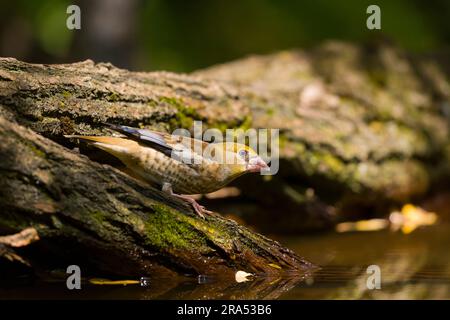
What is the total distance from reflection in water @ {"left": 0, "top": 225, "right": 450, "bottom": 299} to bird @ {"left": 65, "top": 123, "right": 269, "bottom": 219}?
430 millimetres

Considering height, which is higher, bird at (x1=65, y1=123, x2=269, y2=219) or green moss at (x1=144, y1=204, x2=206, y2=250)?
bird at (x1=65, y1=123, x2=269, y2=219)

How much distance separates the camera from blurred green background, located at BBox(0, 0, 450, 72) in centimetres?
1123

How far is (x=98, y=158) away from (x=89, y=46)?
446cm

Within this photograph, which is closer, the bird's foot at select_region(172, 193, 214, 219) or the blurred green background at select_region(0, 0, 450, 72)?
the bird's foot at select_region(172, 193, 214, 219)

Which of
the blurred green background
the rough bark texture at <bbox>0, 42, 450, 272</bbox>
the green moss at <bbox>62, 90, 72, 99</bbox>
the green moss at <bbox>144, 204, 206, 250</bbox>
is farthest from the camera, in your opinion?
the blurred green background

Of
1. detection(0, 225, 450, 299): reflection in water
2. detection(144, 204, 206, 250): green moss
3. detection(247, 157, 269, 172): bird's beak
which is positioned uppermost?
detection(247, 157, 269, 172): bird's beak

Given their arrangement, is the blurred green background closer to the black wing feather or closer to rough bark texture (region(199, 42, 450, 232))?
rough bark texture (region(199, 42, 450, 232))

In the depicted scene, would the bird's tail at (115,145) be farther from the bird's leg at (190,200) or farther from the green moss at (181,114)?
the green moss at (181,114)

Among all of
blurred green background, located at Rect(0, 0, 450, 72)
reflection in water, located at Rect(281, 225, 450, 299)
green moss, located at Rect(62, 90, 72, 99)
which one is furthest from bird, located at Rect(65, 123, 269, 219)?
blurred green background, located at Rect(0, 0, 450, 72)

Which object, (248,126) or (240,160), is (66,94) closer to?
(240,160)

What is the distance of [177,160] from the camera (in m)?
3.59

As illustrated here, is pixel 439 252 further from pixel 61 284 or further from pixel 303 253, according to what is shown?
pixel 61 284

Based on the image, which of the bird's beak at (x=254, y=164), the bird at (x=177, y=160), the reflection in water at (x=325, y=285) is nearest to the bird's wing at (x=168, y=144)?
the bird at (x=177, y=160)

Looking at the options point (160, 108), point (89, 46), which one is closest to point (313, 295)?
point (160, 108)
